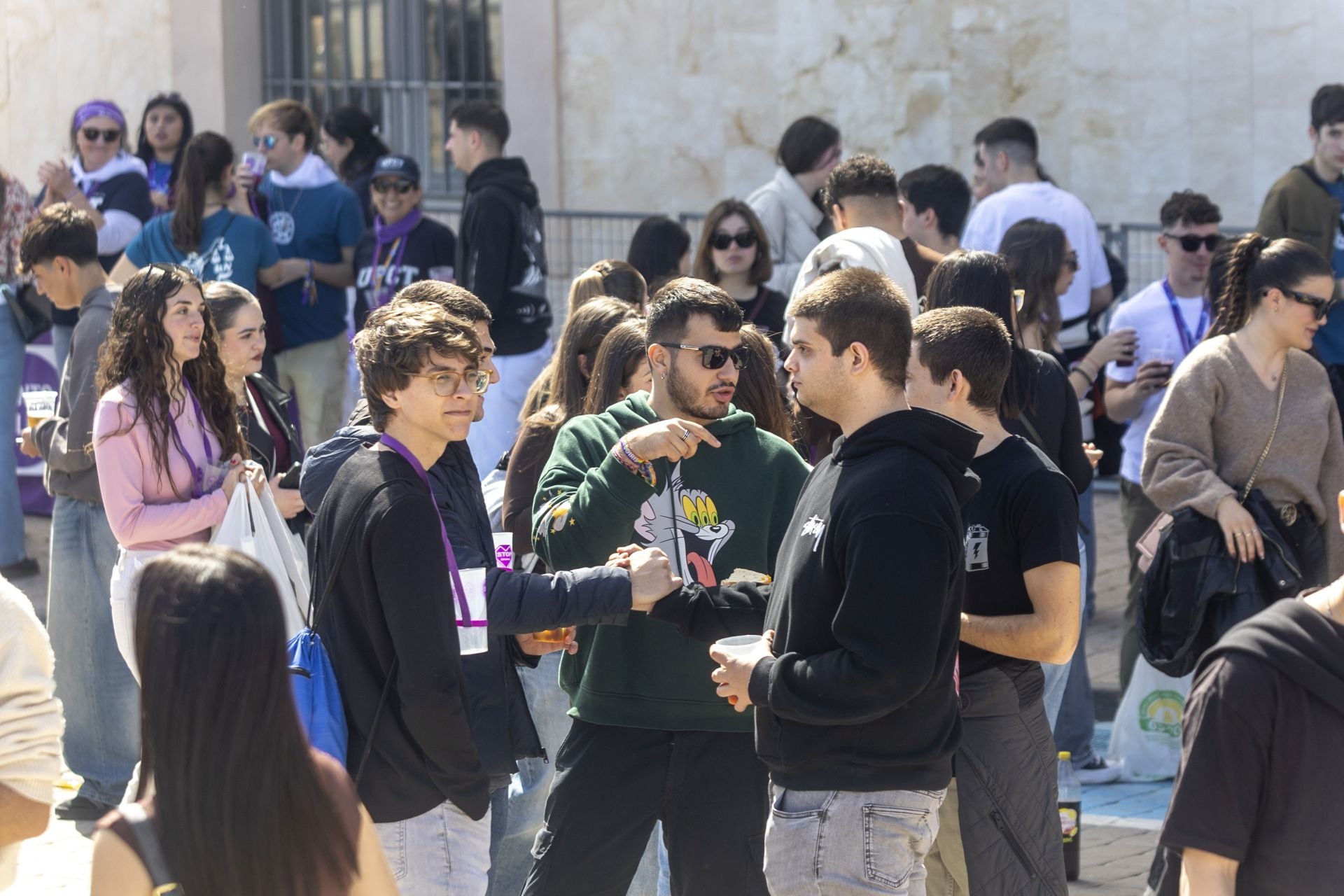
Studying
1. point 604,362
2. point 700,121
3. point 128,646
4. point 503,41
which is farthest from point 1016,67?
point 128,646

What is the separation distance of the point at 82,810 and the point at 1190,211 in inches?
206

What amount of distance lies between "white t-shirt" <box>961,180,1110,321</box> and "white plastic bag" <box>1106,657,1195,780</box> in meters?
2.21

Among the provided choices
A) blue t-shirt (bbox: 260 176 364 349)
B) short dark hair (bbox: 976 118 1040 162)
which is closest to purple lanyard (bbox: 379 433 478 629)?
short dark hair (bbox: 976 118 1040 162)

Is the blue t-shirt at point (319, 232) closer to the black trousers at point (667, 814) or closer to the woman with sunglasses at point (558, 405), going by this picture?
the woman with sunglasses at point (558, 405)

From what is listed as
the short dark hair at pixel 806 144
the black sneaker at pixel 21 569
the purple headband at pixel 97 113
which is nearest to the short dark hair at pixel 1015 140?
the short dark hair at pixel 806 144

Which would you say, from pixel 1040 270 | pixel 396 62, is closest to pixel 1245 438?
pixel 1040 270

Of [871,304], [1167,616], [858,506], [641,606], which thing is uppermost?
[871,304]

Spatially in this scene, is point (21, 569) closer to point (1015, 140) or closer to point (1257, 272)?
point (1015, 140)

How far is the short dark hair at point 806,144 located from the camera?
26.8 feet

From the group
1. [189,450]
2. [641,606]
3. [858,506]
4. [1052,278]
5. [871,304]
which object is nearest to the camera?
[858,506]

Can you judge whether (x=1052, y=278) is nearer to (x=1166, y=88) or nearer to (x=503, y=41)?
(x=1166, y=88)

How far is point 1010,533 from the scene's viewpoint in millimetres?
4176

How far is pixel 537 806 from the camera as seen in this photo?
5094 mm

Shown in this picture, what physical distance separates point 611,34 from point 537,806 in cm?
810
